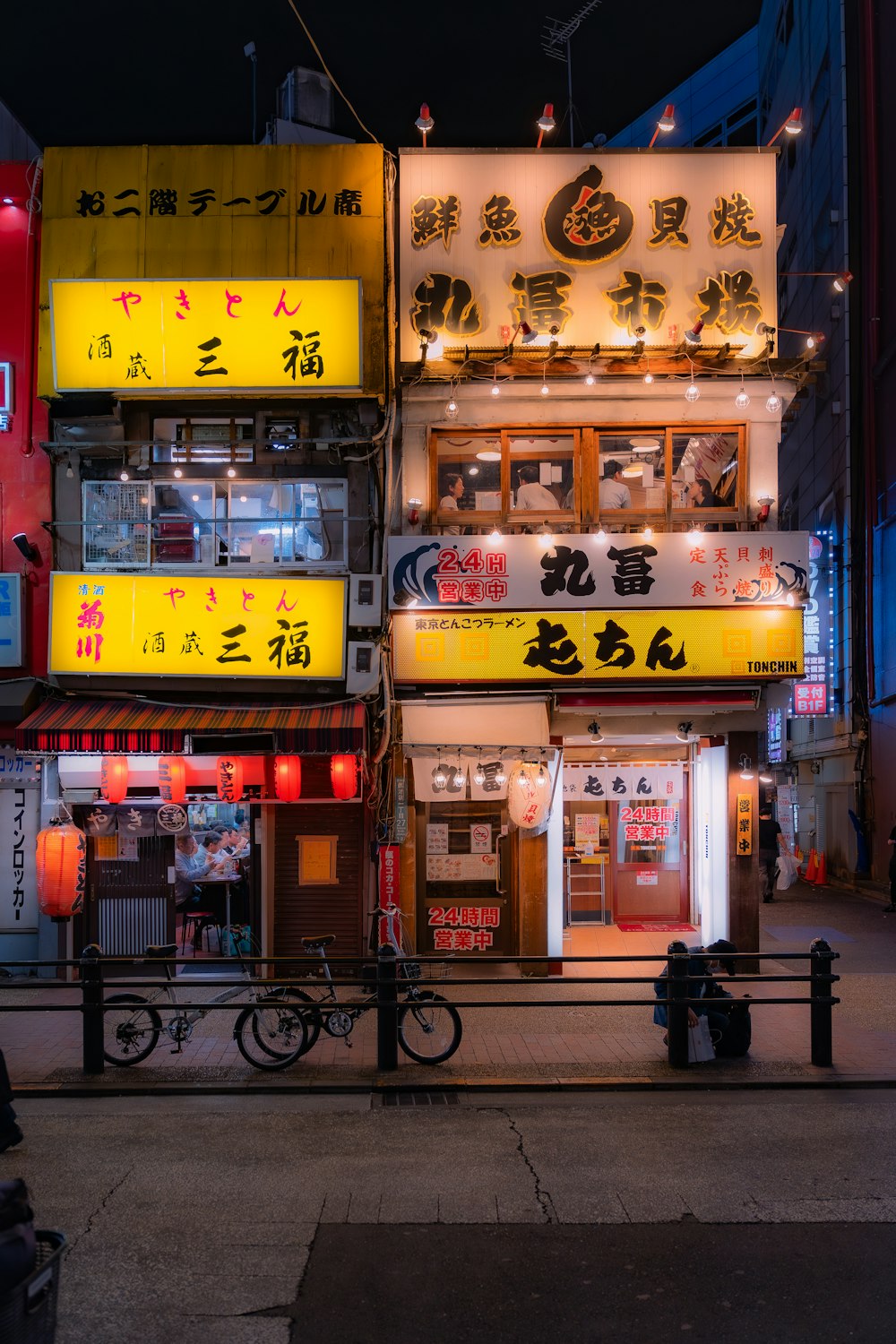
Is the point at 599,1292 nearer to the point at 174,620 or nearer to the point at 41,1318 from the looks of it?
the point at 41,1318

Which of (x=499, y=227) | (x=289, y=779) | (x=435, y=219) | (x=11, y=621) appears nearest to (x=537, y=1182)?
(x=289, y=779)

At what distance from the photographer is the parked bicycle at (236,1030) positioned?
10.7 metres

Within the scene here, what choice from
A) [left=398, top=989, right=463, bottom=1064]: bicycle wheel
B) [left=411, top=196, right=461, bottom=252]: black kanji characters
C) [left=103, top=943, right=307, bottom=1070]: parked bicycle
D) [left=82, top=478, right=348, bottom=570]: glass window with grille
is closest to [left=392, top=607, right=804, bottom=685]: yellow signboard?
[left=82, top=478, right=348, bottom=570]: glass window with grille

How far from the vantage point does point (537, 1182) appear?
306 inches

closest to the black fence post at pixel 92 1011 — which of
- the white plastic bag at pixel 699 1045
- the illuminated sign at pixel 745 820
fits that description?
the white plastic bag at pixel 699 1045

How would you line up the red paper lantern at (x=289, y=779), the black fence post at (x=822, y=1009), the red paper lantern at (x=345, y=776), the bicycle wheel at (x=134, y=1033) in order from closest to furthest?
1. the black fence post at (x=822, y=1009)
2. the bicycle wheel at (x=134, y=1033)
3. the red paper lantern at (x=345, y=776)
4. the red paper lantern at (x=289, y=779)

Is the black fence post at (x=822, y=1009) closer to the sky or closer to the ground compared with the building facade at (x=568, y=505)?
closer to the ground

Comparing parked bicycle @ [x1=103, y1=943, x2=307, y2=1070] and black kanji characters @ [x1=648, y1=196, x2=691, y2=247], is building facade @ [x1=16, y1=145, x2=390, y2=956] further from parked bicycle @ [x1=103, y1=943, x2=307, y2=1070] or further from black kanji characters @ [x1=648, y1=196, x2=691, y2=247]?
black kanji characters @ [x1=648, y1=196, x2=691, y2=247]

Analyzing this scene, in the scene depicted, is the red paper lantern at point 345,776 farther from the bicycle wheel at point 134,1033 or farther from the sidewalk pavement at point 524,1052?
the bicycle wheel at point 134,1033

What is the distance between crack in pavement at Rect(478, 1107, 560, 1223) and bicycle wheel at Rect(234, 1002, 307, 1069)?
2.44 m

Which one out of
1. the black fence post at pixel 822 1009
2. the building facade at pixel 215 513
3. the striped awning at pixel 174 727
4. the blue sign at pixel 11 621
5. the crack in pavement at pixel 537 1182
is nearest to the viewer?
the crack in pavement at pixel 537 1182

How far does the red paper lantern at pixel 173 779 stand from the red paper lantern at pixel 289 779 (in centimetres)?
139

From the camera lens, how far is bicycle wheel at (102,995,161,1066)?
10.9m

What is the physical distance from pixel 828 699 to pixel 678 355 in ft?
47.6
